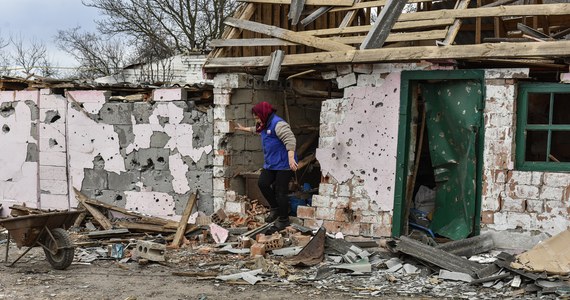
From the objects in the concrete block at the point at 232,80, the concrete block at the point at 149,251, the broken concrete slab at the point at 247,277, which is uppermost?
the concrete block at the point at 232,80

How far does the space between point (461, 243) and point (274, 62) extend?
3599mm

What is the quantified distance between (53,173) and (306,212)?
480 centimetres

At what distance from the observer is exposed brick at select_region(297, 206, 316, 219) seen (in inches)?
391

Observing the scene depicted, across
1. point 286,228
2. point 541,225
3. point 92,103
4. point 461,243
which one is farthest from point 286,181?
point 92,103

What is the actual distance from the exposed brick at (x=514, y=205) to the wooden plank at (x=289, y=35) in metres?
2.83

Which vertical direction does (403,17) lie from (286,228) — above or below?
above

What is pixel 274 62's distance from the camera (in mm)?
9938

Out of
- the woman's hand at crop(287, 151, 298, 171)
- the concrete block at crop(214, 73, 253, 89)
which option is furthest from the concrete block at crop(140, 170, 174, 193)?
the woman's hand at crop(287, 151, 298, 171)

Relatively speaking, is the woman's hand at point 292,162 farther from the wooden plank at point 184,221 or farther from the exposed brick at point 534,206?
the exposed brick at point 534,206

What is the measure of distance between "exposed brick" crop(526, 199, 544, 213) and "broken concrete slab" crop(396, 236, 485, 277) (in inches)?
49.1

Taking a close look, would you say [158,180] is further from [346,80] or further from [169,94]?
A: [346,80]

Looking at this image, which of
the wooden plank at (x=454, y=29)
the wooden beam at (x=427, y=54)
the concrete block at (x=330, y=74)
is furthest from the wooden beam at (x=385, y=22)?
the concrete block at (x=330, y=74)

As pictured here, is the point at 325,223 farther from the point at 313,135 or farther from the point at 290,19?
the point at 290,19

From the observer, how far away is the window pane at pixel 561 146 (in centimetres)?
985
